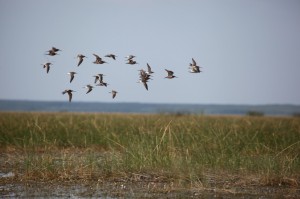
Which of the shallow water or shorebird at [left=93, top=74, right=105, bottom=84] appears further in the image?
shorebird at [left=93, top=74, right=105, bottom=84]

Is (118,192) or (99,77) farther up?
(99,77)

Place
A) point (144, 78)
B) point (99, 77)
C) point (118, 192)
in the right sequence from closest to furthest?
point (118, 192) < point (144, 78) < point (99, 77)

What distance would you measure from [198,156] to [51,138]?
232 inches

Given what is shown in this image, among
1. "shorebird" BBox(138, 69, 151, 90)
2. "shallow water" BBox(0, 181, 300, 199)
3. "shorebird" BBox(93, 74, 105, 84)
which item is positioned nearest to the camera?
"shallow water" BBox(0, 181, 300, 199)

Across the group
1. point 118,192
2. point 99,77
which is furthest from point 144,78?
point 118,192

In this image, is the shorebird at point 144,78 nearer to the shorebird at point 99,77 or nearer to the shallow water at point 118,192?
the shorebird at point 99,77

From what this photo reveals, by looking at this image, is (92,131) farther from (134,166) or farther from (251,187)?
(251,187)

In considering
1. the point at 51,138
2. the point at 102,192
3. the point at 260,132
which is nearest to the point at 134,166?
the point at 102,192

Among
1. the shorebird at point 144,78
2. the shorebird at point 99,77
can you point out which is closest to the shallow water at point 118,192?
the shorebird at point 144,78

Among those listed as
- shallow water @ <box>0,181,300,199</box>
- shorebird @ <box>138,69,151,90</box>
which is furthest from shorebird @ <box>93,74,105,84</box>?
shallow water @ <box>0,181,300,199</box>

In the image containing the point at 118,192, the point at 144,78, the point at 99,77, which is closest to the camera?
the point at 118,192

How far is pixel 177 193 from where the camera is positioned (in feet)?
32.6

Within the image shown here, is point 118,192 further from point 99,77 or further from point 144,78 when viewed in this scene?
point 99,77

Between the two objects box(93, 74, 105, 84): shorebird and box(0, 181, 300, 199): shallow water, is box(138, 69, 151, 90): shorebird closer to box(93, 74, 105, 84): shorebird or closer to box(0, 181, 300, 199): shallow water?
box(93, 74, 105, 84): shorebird
